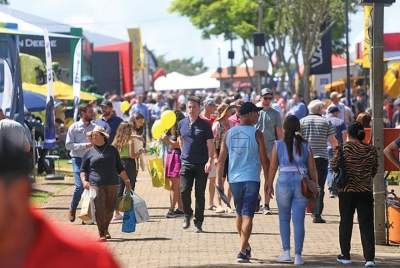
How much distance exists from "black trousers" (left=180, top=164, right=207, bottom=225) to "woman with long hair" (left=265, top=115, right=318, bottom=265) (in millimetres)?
2716

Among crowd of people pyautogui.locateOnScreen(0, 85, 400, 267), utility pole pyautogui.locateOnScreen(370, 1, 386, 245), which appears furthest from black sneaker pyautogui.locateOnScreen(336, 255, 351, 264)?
utility pole pyautogui.locateOnScreen(370, 1, 386, 245)

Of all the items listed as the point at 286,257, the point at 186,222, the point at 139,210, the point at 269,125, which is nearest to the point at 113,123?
the point at 269,125

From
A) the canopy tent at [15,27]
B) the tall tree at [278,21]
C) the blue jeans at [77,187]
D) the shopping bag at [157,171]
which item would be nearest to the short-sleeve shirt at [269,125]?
the shopping bag at [157,171]

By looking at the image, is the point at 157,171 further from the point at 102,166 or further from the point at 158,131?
the point at 102,166

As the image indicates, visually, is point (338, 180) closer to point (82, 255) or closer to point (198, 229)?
point (198, 229)

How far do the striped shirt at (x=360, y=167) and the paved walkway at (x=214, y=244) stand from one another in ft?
2.62

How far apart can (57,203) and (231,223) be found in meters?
4.44

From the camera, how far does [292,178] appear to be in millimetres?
10367

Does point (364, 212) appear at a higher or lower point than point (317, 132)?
lower

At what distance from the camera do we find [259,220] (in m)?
14.9

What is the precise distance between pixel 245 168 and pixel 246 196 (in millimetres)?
289

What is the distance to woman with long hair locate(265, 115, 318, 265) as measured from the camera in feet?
34.0

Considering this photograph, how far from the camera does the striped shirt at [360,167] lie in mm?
10305

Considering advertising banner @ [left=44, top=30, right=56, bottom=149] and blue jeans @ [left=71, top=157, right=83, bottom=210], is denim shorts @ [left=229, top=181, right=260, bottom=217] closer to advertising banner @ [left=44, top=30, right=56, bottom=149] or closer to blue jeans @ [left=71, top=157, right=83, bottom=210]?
blue jeans @ [left=71, top=157, right=83, bottom=210]
